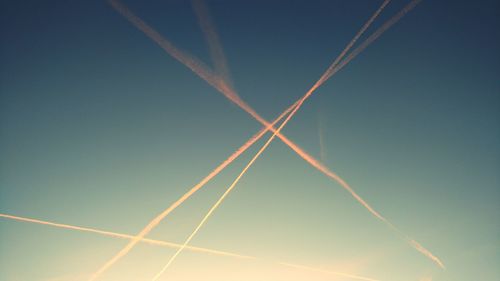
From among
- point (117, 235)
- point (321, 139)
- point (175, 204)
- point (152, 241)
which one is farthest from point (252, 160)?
point (117, 235)

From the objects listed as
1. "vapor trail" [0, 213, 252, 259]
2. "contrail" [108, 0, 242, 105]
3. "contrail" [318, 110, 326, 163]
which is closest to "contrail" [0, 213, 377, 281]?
"vapor trail" [0, 213, 252, 259]

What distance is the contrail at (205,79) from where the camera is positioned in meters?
3.22

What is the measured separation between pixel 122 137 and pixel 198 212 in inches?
40.2

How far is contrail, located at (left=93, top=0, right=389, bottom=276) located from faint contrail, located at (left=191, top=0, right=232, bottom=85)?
0.13 meters

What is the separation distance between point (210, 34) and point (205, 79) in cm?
43

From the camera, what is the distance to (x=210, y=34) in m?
3.29

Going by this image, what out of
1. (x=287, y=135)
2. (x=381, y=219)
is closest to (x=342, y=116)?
(x=287, y=135)

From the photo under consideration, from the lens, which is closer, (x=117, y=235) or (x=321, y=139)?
(x=117, y=235)

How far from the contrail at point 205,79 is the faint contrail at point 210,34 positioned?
0.43ft

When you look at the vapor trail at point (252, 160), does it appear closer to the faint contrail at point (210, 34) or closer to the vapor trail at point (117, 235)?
the vapor trail at point (117, 235)

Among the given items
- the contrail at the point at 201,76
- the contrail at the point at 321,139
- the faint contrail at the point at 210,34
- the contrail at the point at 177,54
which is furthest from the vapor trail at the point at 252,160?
the faint contrail at the point at 210,34

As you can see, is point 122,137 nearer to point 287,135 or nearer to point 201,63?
point 201,63

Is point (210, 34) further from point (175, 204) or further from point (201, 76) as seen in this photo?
point (175, 204)

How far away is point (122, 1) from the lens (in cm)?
321
